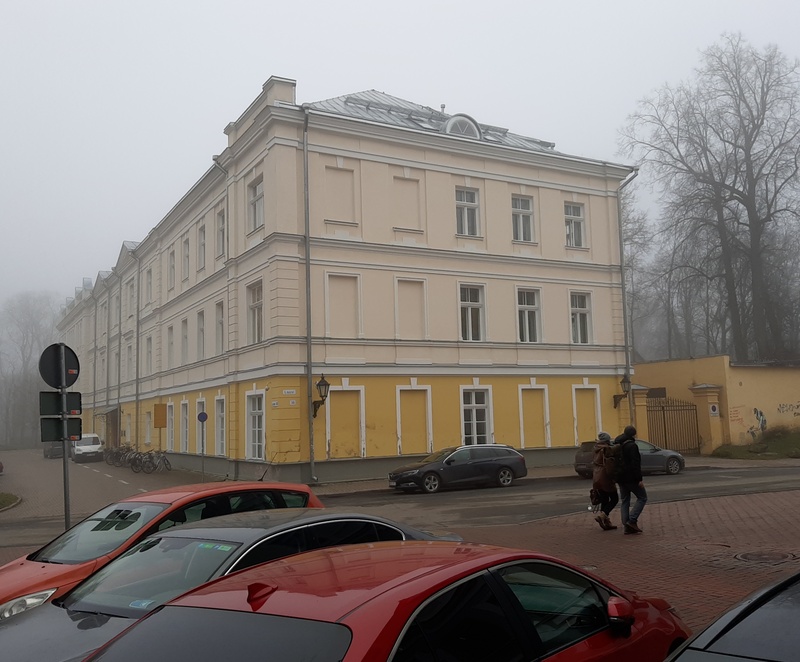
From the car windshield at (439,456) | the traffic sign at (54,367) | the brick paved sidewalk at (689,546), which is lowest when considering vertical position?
the brick paved sidewalk at (689,546)

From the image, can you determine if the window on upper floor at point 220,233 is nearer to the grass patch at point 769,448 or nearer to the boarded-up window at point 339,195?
the boarded-up window at point 339,195

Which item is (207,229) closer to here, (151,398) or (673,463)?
(151,398)

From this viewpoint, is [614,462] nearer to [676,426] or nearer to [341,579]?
[341,579]

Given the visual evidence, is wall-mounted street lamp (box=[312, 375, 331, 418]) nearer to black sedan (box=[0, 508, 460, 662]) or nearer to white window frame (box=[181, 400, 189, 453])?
white window frame (box=[181, 400, 189, 453])

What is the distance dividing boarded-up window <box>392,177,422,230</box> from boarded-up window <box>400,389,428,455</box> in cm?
623

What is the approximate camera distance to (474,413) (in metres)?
28.1

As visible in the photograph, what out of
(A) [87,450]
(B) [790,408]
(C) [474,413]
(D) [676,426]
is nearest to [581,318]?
(C) [474,413]

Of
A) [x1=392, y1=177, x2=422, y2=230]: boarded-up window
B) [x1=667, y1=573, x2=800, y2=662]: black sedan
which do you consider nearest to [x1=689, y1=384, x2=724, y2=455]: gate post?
[x1=392, y1=177, x2=422, y2=230]: boarded-up window

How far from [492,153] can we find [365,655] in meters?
28.7

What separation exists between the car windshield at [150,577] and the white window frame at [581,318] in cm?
2764

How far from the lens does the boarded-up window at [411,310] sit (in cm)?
2709

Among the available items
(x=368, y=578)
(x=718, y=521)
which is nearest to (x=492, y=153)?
(x=718, y=521)

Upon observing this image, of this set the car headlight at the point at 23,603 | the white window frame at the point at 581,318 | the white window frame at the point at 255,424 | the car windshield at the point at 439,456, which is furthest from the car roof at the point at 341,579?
the white window frame at the point at 581,318

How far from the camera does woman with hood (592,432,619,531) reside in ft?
41.8
